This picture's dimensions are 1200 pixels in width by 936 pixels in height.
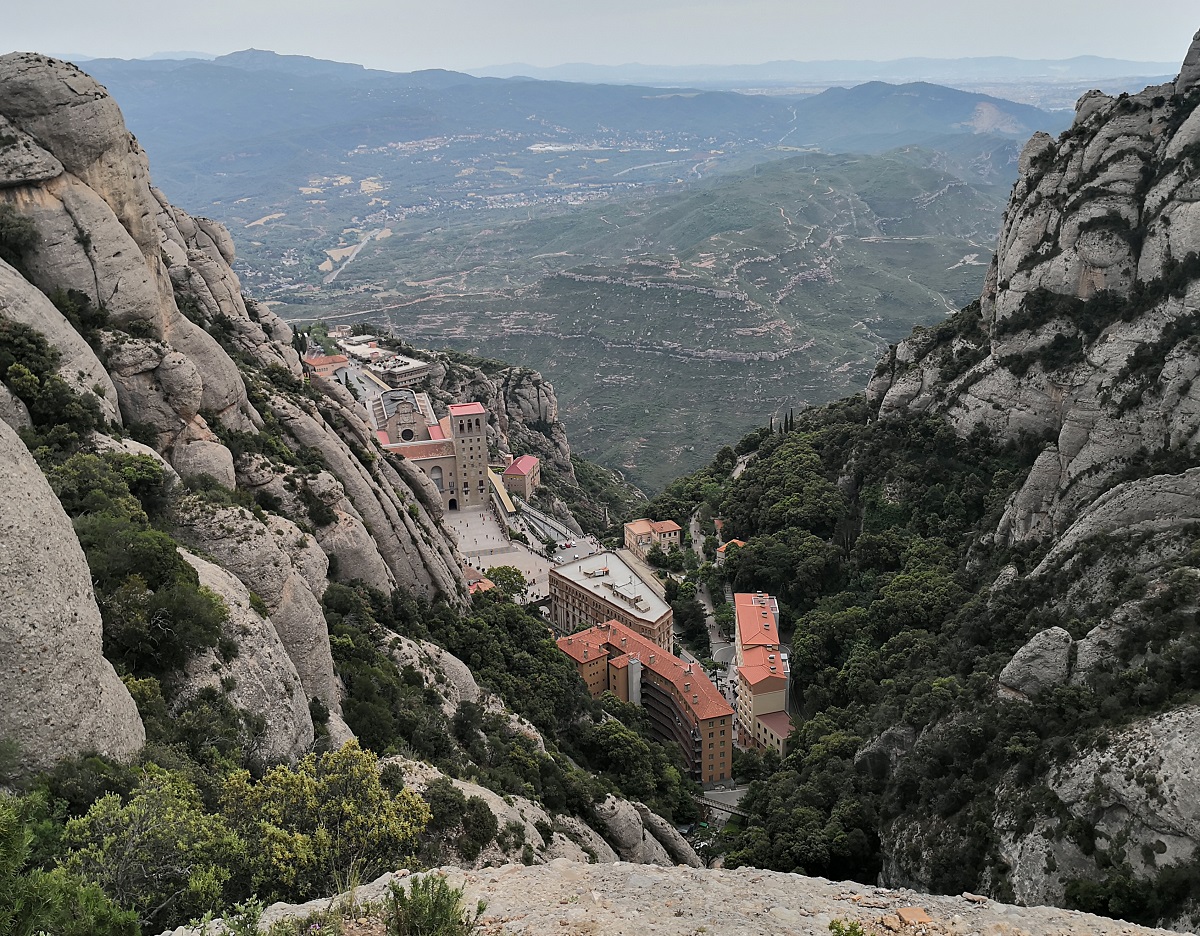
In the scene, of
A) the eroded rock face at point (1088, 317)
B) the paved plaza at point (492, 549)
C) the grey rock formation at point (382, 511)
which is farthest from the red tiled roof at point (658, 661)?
the eroded rock face at point (1088, 317)

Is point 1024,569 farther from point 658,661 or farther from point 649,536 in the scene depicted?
point 649,536

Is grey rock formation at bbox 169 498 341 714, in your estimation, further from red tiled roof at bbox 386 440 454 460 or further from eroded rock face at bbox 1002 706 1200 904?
red tiled roof at bbox 386 440 454 460

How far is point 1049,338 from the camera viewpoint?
63.1 meters

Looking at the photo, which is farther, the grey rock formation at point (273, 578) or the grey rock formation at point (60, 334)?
the grey rock formation at point (60, 334)

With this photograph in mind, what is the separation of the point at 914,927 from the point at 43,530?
56.7ft

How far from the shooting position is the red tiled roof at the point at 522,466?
98875 mm

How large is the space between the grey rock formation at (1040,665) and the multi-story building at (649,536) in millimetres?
45817

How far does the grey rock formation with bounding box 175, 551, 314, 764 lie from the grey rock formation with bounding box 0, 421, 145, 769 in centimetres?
392

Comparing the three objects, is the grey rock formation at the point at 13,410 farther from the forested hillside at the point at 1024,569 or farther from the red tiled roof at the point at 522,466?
the red tiled roof at the point at 522,466

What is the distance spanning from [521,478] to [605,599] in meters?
33.1

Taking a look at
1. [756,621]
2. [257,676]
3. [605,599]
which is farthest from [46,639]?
[756,621]

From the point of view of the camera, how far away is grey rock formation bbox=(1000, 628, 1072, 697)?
38031mm

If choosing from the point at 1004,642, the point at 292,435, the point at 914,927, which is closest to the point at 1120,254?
the point at 1004,642

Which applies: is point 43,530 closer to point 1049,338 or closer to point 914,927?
point 914,927
